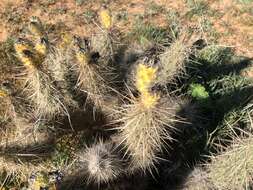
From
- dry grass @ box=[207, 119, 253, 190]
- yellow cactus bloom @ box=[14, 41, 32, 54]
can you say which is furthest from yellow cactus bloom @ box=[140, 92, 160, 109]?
yellow cactus bloom @ box=[14, 41, 32, 54]

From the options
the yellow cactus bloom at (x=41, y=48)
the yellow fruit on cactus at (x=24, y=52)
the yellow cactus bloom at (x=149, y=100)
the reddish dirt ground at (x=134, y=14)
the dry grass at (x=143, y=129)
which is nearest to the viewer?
the yellow cactus bloom at (x=149, y=100)

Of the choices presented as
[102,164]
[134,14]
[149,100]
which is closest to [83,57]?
[149,100]

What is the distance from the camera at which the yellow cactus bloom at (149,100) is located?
3.16m

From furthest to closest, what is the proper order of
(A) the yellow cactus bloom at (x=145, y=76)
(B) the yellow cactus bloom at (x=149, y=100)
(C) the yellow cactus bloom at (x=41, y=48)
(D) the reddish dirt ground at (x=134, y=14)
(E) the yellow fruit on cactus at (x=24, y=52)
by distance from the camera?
(D) the reddish dirt ground at (x=134, y=14), (C) the yellow cactus bloom at (x=41, y=48), (E) the yellow fruit on cactus at (x=24, y=52), (B) the yellow cactus bloom at (x=149, y=100), (A) the yellow cactus bloom at (x=145, y=76)

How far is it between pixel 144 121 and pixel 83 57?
0.82m

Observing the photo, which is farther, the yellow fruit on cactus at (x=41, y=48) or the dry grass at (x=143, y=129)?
the yellow fruit on cactus at (x=41, y=48)

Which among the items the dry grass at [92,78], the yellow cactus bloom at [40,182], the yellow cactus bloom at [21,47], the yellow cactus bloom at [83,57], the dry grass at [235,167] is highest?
the yellow cactus bloom at [21,47]

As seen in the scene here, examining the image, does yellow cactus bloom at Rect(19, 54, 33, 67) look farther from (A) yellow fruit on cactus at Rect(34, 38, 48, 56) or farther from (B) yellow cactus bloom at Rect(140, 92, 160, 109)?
(B) yellow cactus bloom at Rect(140, 92, 160, 109)

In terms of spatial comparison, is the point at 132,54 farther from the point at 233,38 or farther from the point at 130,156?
the point at 233,38

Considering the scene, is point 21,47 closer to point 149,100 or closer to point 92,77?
point 92,77

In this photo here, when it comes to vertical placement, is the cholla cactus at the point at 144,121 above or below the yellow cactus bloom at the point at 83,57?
below

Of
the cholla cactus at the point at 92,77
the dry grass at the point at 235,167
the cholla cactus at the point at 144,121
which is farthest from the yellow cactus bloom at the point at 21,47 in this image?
the dry grass at the point at 235,167

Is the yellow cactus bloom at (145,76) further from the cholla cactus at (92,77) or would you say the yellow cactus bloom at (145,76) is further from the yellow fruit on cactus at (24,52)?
the yellow fruit on cactus at (24,52)

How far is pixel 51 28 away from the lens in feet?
22.2
